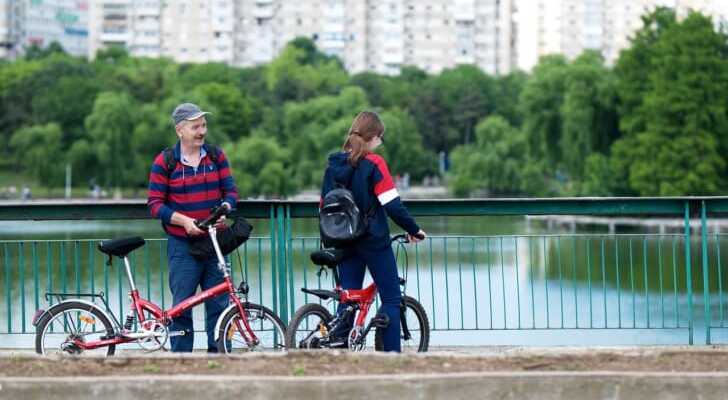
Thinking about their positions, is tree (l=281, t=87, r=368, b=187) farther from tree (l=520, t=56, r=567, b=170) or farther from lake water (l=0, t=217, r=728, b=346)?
lake water (l=0, t=217, r=728, b=346)

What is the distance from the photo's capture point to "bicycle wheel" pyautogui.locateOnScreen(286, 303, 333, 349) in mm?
8164

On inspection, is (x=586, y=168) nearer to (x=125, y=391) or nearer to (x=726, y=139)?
(x=726, y=139)

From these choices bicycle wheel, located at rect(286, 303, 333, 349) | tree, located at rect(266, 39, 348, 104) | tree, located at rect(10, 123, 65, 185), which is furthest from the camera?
tree, located at rect(266, 39, 348, 104)

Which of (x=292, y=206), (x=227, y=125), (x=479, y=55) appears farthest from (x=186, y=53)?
(x=292, y=206)

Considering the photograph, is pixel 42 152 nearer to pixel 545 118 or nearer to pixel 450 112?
pixel 450 112

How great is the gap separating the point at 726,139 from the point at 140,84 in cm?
6517

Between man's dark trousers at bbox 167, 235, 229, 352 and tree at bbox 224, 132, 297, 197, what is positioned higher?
tree at bbox 224, 132, 297, 197

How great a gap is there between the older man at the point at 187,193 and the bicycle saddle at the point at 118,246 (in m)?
0.21

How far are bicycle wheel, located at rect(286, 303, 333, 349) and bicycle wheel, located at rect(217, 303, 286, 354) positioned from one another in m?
0.16

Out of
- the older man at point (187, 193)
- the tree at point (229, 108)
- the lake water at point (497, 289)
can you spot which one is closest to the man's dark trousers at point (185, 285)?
the older man at point (187, 193)

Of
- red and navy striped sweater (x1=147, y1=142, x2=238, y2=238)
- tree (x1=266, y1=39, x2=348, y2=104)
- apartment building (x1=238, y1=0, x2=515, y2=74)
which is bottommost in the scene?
red and navy striped sweater (x1=147, y1=142, x2=238, y2=238)

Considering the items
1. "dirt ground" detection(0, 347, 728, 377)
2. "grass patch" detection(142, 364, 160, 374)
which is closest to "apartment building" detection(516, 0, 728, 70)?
"dirt ground" detection(0, 347, 728, 377)

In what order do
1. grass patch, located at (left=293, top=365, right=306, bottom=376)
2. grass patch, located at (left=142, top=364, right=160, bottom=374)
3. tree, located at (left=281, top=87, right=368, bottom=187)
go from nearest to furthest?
grass patch, located at (left=293, top=365, right=306, bottom=376)
grass patch, located at (left=142, top=364, right=160, bottom=374)
tree, located at (left=281, top=87, right=368, bottom=187)

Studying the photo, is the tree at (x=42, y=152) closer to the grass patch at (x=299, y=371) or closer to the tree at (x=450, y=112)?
the tree at (x=450, y=112)
